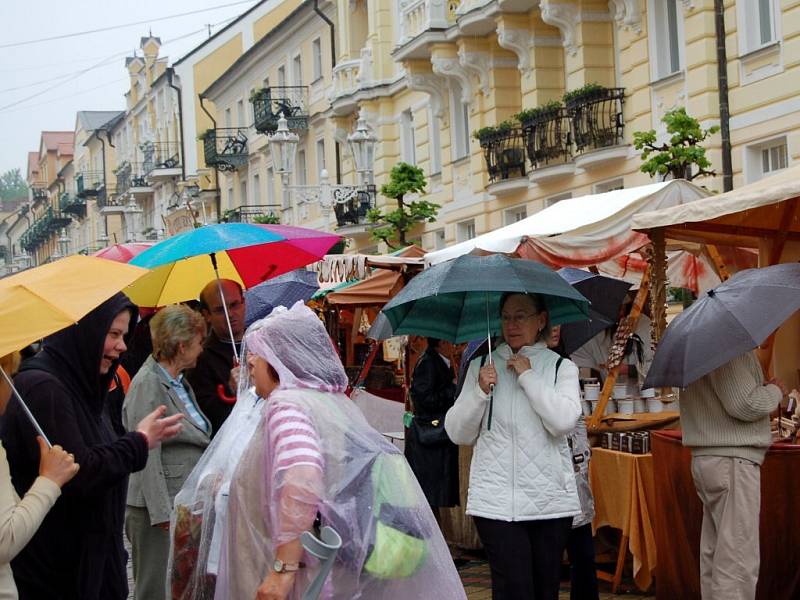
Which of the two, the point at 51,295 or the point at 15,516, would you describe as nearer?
the point at 15,516

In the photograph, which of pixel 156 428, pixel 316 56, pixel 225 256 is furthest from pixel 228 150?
pixel 156 428

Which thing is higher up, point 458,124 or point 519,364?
point 458,124

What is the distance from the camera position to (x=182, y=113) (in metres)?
56.2

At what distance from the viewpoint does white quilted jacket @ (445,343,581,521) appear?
18.6ft

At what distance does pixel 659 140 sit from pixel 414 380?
417 inches

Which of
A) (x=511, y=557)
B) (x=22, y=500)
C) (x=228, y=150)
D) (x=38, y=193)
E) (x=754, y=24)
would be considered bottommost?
(x=511, y=557)

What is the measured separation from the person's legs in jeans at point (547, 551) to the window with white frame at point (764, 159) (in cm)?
1237

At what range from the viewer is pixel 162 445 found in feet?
20.7

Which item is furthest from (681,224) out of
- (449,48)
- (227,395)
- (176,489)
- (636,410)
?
(449,48)

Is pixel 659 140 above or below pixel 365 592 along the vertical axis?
above

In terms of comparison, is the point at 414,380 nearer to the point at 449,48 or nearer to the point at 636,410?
the point at 636,410

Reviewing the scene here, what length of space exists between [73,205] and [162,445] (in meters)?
81.0

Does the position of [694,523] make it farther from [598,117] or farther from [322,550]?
[598,117]

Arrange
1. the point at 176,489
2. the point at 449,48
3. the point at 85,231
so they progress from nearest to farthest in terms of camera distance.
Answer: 1. the point at 176,489
2. the point at 449,48
3. the point at 85,231
